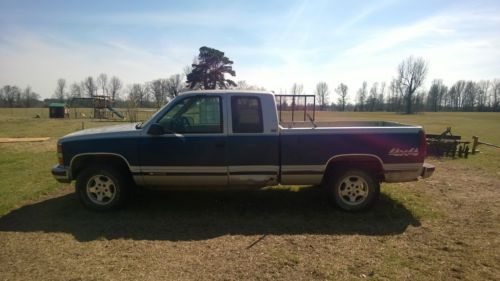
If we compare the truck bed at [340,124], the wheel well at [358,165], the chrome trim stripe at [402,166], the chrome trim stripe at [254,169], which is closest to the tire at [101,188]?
the chrome trim stripe at [254,169]

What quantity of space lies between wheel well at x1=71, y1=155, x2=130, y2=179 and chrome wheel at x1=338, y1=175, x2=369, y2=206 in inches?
143

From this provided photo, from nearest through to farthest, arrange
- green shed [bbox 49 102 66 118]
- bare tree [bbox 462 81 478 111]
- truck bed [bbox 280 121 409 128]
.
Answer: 1. truck bed [bbox 280 121 409 128]
2. green shed [bbox 49 102 66 118]
3. bare tree [bbox 462 81 478 111]

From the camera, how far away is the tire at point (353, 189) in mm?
5594

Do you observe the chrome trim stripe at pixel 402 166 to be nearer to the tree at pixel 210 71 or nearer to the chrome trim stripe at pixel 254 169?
the chrome trim stripe at pixel 254 169

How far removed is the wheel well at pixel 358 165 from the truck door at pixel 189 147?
1746 mm

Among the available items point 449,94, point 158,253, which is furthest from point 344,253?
point 449,94

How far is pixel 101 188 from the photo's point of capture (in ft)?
18.7

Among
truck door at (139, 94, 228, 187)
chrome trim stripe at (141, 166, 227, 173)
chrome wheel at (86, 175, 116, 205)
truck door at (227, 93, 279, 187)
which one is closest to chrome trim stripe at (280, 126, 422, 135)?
truck door at (227, 93, 279, 187)

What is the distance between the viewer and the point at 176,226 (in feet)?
17.0

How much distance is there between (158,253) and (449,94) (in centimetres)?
12542

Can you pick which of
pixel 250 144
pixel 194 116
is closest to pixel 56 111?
pixel 194 116

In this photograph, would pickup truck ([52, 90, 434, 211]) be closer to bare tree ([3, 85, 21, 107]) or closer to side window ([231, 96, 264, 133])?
side window ([231, 96, 264, 133])

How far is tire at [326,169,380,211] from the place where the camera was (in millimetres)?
5594

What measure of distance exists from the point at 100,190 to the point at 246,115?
2.77m
